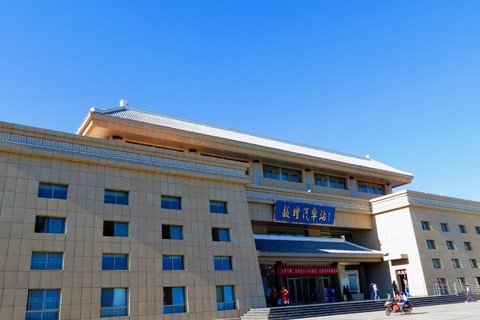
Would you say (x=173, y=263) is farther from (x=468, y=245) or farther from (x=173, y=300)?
(x=468, y=245)

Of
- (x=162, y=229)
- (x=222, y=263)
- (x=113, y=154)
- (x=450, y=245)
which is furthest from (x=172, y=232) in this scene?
(x=450, y=245)

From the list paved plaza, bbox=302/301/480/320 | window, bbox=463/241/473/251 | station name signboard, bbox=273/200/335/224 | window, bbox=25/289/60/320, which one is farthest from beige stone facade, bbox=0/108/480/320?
paved plaza, bbox=302/301/480/320

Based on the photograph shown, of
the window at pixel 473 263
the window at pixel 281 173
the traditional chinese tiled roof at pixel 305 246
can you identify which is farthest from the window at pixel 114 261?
the window at pixel 473 263

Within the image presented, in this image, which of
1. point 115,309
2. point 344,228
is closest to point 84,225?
point 115,309

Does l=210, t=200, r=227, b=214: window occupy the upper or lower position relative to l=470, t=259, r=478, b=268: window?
upper

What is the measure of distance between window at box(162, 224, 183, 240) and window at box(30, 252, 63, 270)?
4.89 meters

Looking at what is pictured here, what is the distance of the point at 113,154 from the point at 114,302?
22.8ft

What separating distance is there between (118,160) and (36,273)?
621 centimetres

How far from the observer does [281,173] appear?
30734mm

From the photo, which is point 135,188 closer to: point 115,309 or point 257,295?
point 115,309

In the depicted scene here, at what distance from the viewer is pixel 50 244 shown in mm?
16734

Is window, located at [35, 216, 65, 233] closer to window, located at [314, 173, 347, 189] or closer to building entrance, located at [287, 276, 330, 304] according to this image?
building entrance, located at [287, 276, 330, 304]

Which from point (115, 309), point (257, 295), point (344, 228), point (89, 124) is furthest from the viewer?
point (344, 228)

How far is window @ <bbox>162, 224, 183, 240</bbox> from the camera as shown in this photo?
20.0 m
